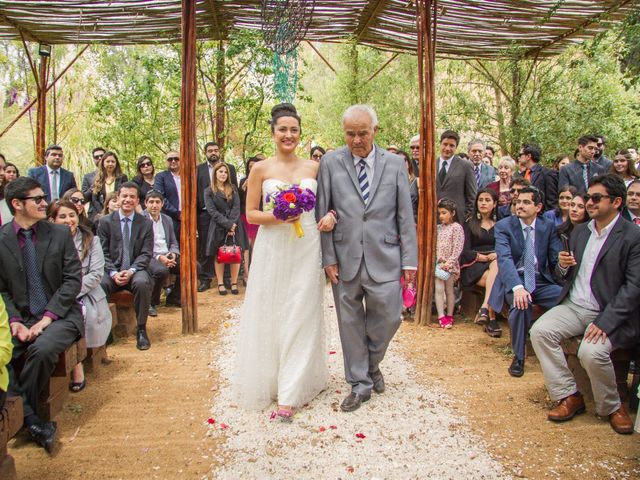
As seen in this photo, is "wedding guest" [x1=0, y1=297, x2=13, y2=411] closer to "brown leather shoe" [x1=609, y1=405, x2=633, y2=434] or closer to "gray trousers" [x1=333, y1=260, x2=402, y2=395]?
"gray trousers" [x1=333, y1=260, x2=402, y2=395]

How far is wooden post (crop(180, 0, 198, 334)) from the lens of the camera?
231 inches

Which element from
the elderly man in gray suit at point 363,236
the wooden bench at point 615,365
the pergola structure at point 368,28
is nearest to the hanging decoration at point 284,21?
the pergola structure at point 368,28

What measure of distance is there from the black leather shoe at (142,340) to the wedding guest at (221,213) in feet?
8.03

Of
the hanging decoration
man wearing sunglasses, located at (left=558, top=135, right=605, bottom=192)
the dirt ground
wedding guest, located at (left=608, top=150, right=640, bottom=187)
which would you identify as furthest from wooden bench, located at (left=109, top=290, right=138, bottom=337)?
wedding guest, located at (left=608, top=150, right=640, bottom=187)

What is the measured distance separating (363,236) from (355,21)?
661 cm

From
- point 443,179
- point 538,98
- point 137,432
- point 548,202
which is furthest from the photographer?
point 538,98

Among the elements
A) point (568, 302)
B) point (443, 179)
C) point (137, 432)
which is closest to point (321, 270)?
point (137, 432)

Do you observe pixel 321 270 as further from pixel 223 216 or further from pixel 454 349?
pixel 223 216

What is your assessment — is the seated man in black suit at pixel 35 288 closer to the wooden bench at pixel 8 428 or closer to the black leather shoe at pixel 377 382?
the wooden bench at pixel 8 428

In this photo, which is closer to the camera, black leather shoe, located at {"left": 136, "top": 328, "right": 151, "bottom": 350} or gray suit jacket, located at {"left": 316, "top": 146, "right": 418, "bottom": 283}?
gray suit jacket, located at {"left": 316, "top": 146, "right": 418, "bottom": 283}

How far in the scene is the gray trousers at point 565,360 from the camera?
3.79 m

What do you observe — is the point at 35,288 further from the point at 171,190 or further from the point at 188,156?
the point at 171,190

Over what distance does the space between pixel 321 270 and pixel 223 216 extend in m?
4.35

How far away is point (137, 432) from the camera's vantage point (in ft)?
12.5
